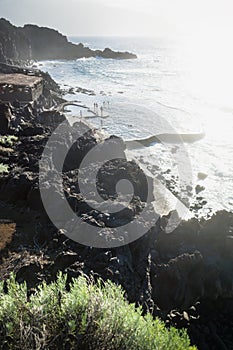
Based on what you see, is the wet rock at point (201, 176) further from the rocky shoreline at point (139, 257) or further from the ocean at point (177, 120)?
the rocky shoreline at point (139, 257)

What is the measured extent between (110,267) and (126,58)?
14738cm

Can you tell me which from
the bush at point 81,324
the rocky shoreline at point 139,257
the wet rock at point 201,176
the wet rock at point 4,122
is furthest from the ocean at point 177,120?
the bush at point 81,324

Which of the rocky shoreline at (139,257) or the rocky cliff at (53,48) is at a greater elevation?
the rocky cliff at (53,48)

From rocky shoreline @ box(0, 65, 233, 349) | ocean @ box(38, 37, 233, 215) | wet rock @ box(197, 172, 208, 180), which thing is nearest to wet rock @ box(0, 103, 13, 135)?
rocky shoreline @ box(0, 65, 233, 349)

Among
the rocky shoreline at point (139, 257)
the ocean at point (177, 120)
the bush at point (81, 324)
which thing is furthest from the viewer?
the ocean at point (177, 120)

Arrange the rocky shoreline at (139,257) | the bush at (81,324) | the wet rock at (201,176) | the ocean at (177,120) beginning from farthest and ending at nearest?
the wet rock at (201,176) → the ocean at (177,120) → the rocky shoreline at (139,257) → the bush at (81,324)

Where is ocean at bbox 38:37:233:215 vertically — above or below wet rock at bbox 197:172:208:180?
above

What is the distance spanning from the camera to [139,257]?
13781 mm

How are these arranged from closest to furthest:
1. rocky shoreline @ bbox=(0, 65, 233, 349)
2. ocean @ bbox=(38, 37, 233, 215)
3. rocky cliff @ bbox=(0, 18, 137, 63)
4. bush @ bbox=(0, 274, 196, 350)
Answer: bush @ bbox=(0, 274, 196, 350), rocky shoreline @ bbox=(0, 65, 233, 349), ocean @ bbox=(38, 37, 233, 215), rocky cliff @ bbox=(0, 18, 137, 63)

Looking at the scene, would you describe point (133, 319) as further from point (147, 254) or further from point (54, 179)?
point (54, 179)

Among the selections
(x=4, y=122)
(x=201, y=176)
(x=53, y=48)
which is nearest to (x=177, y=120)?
(x=201, y=176)

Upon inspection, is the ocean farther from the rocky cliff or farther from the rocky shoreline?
the rocky cliff

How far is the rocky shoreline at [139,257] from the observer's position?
11898 mm

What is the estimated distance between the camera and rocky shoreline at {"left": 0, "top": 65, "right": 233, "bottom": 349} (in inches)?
468
